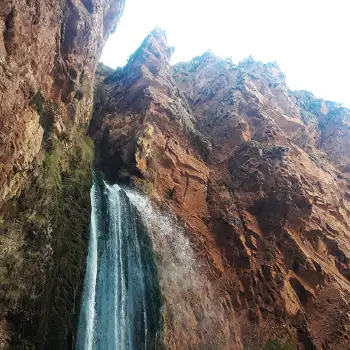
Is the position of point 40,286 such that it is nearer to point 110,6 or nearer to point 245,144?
point 245,144

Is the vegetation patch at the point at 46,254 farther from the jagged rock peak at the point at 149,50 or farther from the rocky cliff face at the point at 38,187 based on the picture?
the jagged rock peak at the point at 149,50

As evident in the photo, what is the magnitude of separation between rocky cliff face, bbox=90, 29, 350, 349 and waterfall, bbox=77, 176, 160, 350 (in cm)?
182

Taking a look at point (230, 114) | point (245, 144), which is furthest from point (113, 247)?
point (230, 114)

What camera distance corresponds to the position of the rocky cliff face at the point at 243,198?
23062 mm

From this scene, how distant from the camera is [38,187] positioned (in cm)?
1605

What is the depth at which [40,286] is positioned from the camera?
557 inches

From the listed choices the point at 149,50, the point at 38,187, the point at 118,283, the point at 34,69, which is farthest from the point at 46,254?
the point at 149,50

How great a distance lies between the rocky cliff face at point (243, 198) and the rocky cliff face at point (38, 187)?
6.13 m

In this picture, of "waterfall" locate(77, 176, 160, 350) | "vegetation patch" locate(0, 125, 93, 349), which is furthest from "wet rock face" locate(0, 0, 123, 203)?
"waterfall" locate(77, 176, 160, 350)

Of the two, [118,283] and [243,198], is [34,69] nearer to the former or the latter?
[118,283]

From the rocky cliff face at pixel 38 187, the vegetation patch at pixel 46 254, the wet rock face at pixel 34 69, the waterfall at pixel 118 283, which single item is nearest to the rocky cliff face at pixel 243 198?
the waterfall at pixel 118 283

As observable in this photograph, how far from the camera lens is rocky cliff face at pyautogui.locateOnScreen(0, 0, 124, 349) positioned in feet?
43.0

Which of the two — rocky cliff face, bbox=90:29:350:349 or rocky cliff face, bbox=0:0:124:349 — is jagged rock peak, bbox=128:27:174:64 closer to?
rocky cliff face, bbox=90:29:350:349

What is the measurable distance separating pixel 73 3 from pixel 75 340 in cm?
1965
